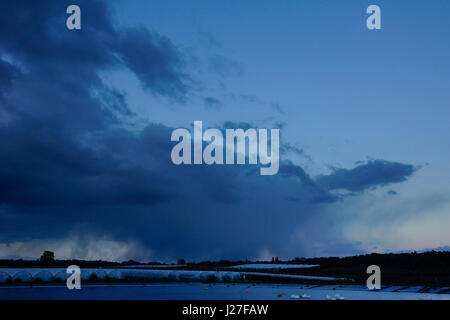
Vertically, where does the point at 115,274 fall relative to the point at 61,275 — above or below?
below

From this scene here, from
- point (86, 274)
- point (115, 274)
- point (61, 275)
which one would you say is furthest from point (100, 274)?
point (61, 275)

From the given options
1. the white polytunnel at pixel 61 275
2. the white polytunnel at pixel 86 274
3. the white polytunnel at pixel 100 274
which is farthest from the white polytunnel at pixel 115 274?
the white polytunnel at pixel 61 275

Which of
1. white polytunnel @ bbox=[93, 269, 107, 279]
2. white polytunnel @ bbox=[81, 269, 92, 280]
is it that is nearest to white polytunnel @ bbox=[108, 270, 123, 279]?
white polytunnel @ bbox=[93, 269, 107, 279]

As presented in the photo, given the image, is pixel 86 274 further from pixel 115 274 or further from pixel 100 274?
pixel 115 274

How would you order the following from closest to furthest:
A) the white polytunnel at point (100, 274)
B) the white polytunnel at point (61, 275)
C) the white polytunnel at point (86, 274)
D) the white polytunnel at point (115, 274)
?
the white polytunnel at point (61, 275)
the white polytunnel at point (86, 274)
the white polytunnel at point (100, 274)
the white polytunnel at point (115, 274)

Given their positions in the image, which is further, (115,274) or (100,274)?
(115,274)

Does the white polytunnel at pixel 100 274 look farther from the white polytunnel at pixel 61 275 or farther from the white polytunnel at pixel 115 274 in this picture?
the white polytunnel at pixel 61 275

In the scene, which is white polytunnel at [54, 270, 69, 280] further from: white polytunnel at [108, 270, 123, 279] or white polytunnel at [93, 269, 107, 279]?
white polytunnel at [108, 270, 123, 279]

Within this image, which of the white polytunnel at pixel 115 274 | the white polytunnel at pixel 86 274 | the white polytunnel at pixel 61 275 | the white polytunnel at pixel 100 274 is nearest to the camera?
the white polytunnel at pixel 61 275
